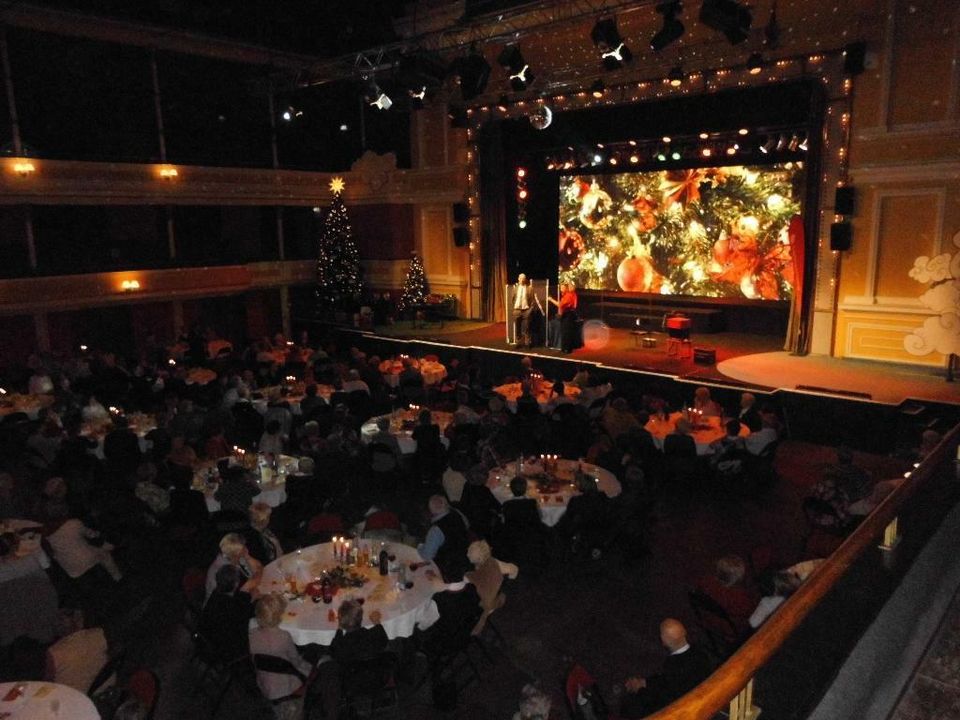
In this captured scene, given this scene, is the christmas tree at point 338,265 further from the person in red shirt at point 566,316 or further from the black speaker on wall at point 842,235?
the black speaker on wall at point 842,235

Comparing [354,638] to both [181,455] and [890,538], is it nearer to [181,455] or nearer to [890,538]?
[890,538]

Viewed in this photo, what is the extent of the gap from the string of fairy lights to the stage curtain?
0.54m

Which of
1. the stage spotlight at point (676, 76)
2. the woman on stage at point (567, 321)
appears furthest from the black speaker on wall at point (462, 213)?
the stage spotlight at point (676, 76)

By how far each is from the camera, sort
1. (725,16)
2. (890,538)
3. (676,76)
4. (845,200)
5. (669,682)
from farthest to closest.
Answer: (676,76)
(845,200)
(725,16)
(669,682)
(890,538)

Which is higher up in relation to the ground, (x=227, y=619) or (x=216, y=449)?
(x=216, y=449)

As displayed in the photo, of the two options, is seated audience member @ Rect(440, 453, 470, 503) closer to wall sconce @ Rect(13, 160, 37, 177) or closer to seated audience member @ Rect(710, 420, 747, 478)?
seated audience member @ Rect(710, 420, 747, 478)

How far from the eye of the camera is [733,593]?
5.68 m

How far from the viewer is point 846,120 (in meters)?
13.4

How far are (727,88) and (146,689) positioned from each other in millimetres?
14172

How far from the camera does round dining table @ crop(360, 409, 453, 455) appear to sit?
9.78 metres

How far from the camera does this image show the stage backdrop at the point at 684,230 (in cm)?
1667

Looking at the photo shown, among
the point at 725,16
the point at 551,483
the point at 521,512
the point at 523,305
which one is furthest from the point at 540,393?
the point at 725,16

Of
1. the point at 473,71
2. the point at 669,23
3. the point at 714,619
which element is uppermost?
the point at 669,23

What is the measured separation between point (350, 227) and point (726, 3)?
12.7 m
